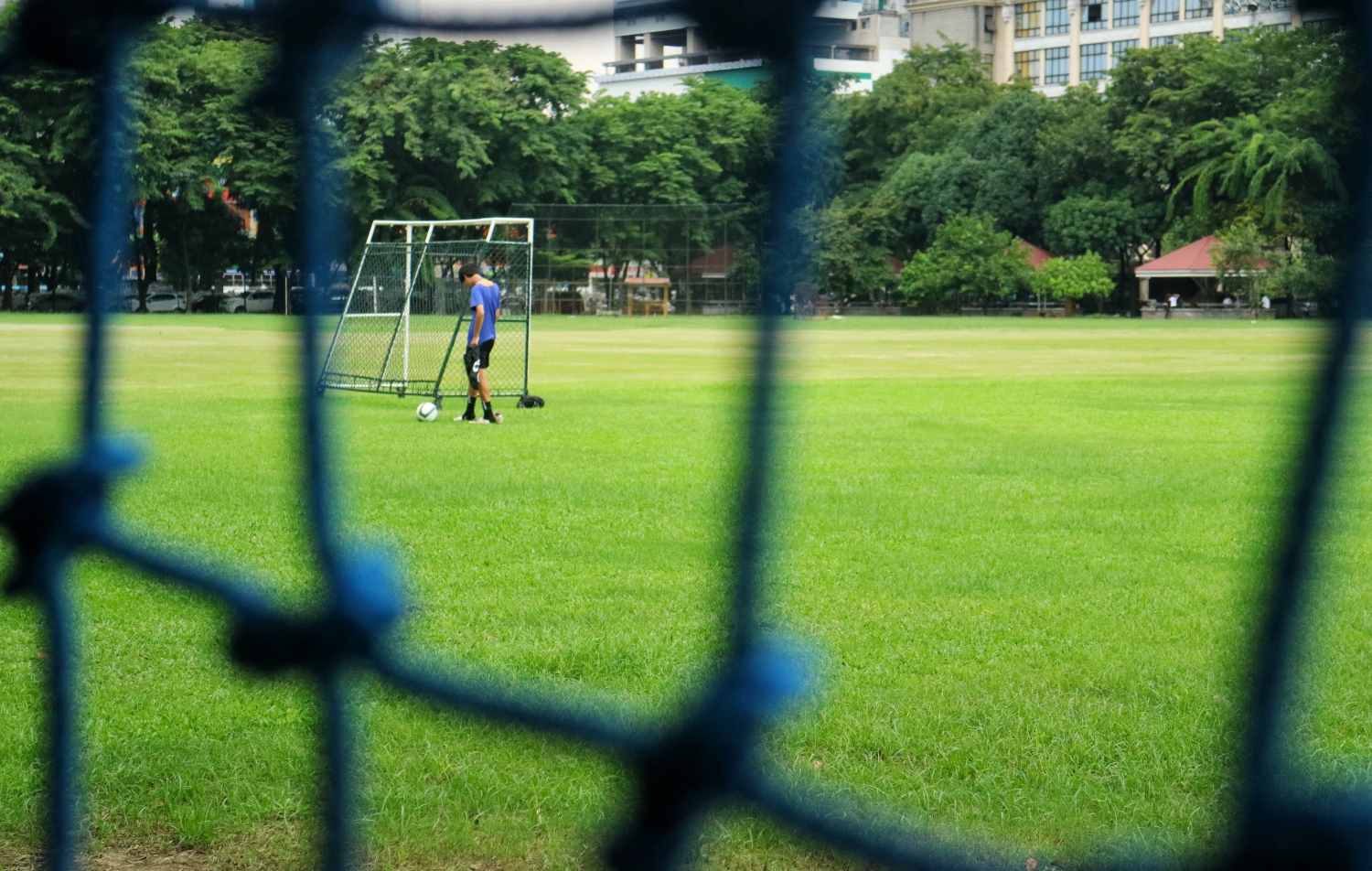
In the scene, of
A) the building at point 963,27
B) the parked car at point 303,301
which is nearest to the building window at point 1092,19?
the building at point 963,27

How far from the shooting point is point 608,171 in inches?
877

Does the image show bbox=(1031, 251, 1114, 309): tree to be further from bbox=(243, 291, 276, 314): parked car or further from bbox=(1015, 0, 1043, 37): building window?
bbox=(1015, 0, 1043, 37): building window

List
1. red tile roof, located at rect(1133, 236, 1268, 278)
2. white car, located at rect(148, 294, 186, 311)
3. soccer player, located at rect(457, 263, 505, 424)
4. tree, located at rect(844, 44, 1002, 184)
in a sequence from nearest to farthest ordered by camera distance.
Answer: soccer player, located at rect(457, 263, 505, 424) → white car, located at rect(148, 294, 186, 311) → red tile roof, located at rect(1133, 236, 1268, 278) → tree, located at rect(844, 44, 1002, 184)

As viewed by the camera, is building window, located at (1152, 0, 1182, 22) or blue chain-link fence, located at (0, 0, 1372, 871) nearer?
blue chain-link fence, located at (0, 0, 1372, 871)

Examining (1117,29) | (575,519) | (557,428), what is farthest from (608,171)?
(1117,29)

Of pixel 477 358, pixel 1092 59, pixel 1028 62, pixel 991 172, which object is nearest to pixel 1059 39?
pixel 1092 59

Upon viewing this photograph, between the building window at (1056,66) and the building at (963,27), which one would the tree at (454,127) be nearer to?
the building at (963,27)

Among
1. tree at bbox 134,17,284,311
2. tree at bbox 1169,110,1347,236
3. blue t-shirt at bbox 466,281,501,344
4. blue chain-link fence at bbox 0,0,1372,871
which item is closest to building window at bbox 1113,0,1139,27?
blue t-shirt at bbox 466,281,501,344

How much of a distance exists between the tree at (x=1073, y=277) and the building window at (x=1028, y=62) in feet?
112

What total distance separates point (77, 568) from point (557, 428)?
20.0 feet

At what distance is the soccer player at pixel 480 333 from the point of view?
37.2ft

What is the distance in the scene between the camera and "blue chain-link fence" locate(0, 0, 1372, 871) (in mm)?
831

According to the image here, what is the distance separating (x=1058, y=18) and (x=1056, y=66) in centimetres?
263

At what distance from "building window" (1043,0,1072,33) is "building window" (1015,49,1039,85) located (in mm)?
2076
